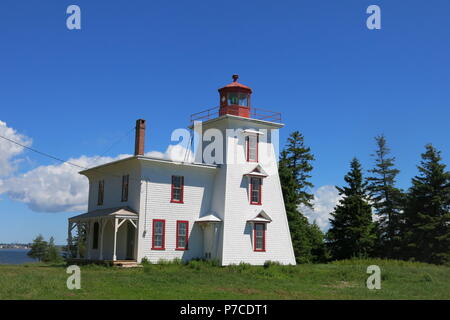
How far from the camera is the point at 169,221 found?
29188mm

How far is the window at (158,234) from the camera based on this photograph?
2856 centimetres

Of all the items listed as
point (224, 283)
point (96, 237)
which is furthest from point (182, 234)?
point (224, 283)

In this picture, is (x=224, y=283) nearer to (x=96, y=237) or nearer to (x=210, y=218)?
(x=210, y=218)

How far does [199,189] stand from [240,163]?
3.00 m

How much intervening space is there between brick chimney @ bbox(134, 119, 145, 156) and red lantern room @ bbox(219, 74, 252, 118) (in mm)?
5102

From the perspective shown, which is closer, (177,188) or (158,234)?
(158,234)

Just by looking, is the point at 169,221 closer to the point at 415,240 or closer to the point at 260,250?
the point at 260,250

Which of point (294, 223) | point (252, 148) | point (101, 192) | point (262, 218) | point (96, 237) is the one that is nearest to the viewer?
point (262, 218)

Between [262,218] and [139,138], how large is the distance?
29.1 feet

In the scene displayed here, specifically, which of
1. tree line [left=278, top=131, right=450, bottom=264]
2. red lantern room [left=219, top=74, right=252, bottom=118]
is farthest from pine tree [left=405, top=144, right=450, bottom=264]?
red lantern room [left=219, top=74, right=252, bottom=118]

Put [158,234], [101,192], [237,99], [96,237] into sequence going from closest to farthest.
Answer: [158,234]
[237,99]
[96,237]
[101,192]

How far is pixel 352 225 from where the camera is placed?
44.1m

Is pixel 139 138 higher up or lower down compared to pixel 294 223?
higher up

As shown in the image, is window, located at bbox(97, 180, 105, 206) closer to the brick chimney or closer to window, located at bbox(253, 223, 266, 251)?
the brick chimney
